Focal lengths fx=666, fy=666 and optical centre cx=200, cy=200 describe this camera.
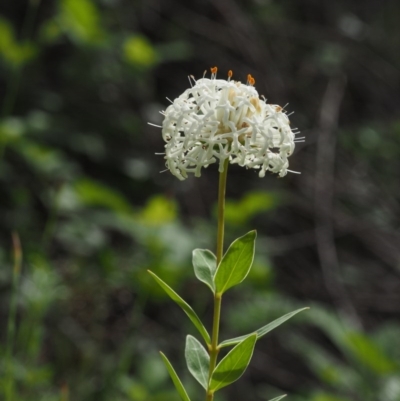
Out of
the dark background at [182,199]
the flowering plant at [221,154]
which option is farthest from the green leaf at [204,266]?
the dark background at [182,199]

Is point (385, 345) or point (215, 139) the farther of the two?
point (385, 345)

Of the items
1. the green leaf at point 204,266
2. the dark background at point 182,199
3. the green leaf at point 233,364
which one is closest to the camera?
the green leaf at point 233,364

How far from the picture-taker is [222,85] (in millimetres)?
1351

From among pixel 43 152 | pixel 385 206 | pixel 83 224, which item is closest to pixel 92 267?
pixel 83 224

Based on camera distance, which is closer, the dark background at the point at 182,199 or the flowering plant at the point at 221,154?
the flowering plant at the point at 221,154

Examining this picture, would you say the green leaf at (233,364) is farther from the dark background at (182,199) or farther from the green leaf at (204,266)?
the dark background at (182,199)

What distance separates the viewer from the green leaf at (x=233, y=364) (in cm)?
119

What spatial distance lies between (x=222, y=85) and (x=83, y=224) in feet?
7.80

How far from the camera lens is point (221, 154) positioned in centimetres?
125

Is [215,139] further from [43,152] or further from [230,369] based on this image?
[43,152]

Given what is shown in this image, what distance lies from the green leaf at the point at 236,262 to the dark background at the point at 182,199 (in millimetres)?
1380

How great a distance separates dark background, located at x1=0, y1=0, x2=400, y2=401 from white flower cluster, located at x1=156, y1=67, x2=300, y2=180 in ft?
4.36

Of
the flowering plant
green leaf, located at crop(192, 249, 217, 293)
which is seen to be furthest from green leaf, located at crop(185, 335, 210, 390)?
green leaf, located at crop(192, 249, 217, 293)

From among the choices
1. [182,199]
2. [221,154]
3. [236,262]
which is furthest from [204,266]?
[182,199]
